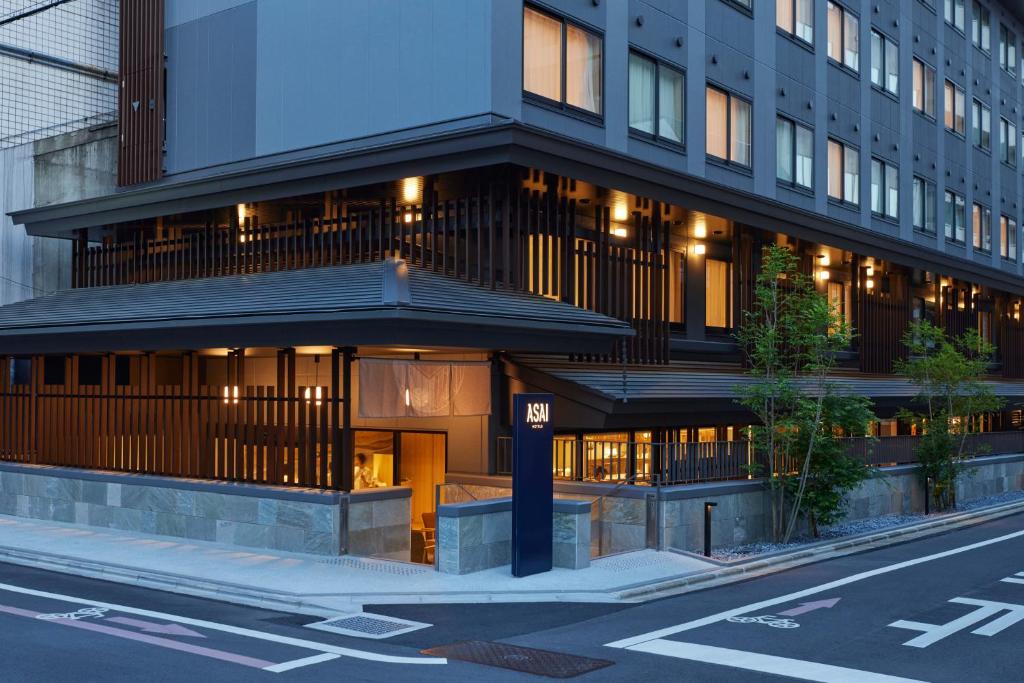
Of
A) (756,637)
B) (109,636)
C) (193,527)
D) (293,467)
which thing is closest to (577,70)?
(293,467)

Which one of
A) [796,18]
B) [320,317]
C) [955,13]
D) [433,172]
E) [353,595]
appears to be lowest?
[353,595]

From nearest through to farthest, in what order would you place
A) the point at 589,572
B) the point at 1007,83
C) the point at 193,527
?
1. the point at 589,572
2. the point at 193,527
3. the point at 1007,83

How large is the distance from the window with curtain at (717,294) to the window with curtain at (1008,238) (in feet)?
76.4

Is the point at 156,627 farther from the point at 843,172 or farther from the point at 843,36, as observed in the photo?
the point at 843,36

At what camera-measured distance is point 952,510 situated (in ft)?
91.9

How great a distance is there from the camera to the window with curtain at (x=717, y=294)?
91.8 ft

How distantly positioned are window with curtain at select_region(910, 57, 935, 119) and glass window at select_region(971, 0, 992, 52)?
6.07 metres

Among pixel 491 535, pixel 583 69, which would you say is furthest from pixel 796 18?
pixel 491 535

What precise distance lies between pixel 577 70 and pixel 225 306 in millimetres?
8698

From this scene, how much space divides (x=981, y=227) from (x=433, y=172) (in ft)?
105

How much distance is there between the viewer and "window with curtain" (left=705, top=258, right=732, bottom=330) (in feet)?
91.8

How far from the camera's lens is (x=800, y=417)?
2116 centimetres

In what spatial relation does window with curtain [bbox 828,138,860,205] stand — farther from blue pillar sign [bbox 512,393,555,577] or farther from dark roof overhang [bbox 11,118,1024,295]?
blue pillar sign [bbox 512,393,555,577]

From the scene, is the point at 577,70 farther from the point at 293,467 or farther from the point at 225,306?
the point at 293,467
